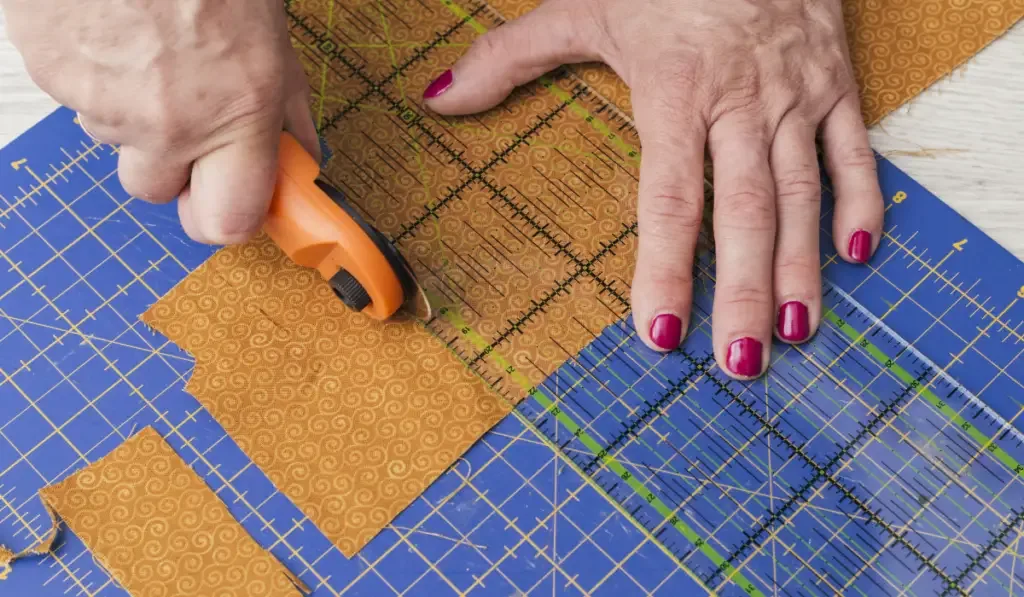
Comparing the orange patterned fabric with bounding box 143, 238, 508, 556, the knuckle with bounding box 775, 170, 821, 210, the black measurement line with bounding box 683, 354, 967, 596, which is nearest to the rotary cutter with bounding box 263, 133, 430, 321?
the orange patterned fabric with bounding box 143, 238, 508, 556

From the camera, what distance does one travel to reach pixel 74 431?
141 cm

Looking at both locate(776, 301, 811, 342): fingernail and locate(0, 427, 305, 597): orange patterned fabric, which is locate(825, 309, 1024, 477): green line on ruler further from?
locate(0, 427, 305, 597): orange patterned fabric

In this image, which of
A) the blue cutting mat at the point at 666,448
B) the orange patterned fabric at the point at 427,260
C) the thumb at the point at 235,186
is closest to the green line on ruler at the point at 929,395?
the blue cutting mat at the point at 666,448

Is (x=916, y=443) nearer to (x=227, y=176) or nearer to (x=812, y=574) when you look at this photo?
(x=812, y=574)

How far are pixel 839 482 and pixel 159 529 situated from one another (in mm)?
1004

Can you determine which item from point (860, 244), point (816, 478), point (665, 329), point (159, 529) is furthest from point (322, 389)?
point (860, 244)

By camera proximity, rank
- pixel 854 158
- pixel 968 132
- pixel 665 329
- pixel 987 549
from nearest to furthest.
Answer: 1. pixel 987 549
2. pixel 665 329
3. pixel 854 158
4. pixel 968 132

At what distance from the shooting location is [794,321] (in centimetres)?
141

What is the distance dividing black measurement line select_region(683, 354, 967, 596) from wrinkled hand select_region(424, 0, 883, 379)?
53 mm

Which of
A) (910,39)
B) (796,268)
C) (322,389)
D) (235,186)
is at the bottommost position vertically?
(322,389)

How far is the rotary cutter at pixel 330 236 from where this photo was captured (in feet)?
4.12

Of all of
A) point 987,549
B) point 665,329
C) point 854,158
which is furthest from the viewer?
point 854,158

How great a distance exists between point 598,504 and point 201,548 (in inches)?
23.0

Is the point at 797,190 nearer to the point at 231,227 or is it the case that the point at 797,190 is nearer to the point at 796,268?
the point at 796,268
